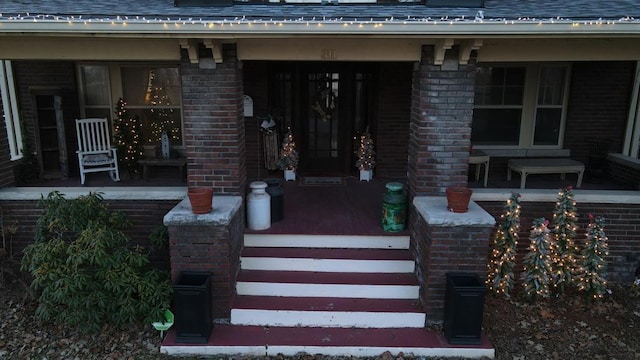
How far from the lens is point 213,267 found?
4.46 m

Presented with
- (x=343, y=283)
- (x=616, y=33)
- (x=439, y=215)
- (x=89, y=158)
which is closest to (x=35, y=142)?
(x=89, y=158)

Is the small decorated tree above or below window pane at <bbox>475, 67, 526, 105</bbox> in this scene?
below

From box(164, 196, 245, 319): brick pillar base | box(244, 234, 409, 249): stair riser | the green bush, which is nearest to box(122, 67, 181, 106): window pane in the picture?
the green bush

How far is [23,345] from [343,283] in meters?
3.10

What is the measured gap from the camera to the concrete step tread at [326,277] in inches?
188

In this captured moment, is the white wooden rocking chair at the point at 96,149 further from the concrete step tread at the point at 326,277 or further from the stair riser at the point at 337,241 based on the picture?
the concrete step tread at the point at 326,277

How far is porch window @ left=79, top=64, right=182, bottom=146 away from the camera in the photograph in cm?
774

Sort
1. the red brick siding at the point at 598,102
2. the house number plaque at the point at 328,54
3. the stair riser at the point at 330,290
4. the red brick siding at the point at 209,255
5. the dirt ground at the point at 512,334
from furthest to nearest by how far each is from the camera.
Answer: the red brick siding at the point at 598,102
the house number plaque at the point at 328,54
the stair riser at the point at 330,290
the red brick siding at the point at 209,255
the dirt ground at the point at 512,334

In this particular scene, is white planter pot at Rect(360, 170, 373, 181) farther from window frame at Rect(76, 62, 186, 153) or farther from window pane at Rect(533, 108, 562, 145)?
window frame at Rect(76, 62, 186, 153)

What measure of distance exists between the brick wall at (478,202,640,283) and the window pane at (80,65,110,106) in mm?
6211

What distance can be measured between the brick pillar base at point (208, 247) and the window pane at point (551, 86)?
19.1 ft

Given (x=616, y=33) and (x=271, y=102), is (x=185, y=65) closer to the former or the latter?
(x=271, y=102)

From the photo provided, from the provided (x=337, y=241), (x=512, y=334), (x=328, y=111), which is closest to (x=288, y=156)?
(x=328, y=111)

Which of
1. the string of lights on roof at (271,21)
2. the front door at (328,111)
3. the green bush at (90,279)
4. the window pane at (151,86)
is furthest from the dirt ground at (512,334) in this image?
the front door at (328,111)
